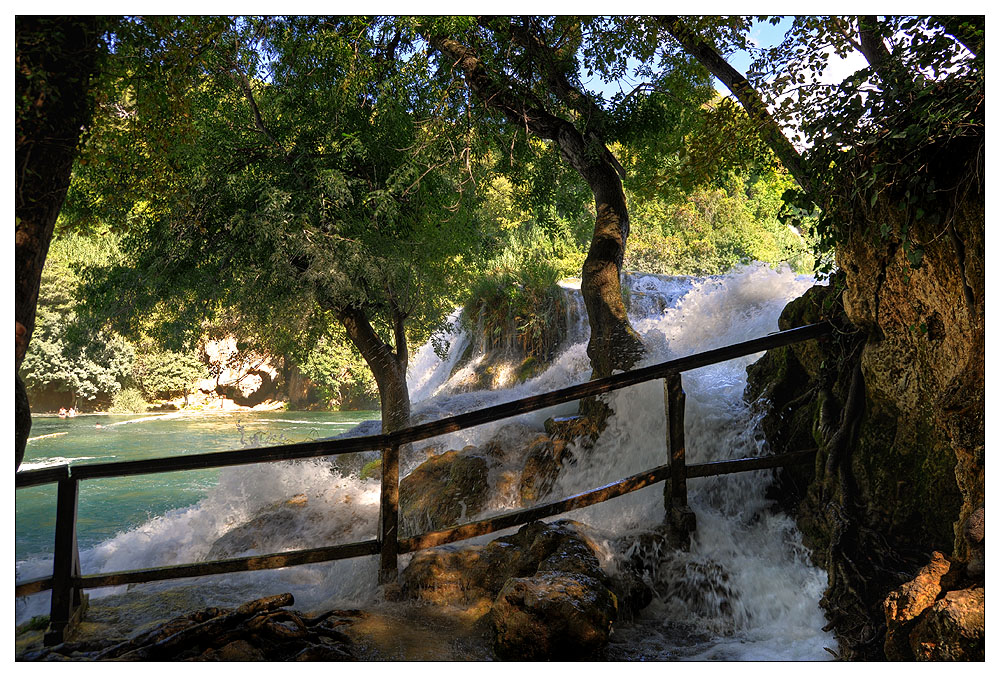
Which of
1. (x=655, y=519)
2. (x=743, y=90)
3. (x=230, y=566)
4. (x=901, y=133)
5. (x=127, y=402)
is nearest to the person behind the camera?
(x=901, y=133)

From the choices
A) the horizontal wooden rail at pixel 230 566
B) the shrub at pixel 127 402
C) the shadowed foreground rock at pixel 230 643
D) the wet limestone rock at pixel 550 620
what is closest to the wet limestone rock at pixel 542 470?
the horizontal wooden rail at pixel 230 566

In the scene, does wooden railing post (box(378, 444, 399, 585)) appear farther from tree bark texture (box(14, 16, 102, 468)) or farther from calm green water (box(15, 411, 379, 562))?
tree bark texture (box(14, 16, 102, 468))

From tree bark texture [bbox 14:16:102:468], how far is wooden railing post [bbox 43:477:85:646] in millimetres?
479

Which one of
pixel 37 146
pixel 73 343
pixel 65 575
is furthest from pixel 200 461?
→ pixel 73 343

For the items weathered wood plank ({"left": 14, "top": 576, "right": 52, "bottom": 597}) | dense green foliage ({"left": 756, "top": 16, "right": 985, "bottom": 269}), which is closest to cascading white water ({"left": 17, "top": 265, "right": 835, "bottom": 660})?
weathered wood plank ({"left": 14, "top": 576, "right": 52, "bottom": 597})

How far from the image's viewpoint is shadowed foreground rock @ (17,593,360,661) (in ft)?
8.30

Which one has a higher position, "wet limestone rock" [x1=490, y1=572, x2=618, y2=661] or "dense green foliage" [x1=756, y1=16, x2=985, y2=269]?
"dense green foliage" [x1=756, y1=16, x2=985, y2=269]

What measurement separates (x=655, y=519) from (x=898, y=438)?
3.87ft

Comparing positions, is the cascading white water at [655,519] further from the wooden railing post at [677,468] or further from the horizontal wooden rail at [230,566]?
the horizontal wooden rail at [230,566]

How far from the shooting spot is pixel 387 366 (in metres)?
6.62

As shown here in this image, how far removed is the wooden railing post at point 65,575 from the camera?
8.11 ft

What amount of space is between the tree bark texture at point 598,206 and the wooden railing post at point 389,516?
278cm

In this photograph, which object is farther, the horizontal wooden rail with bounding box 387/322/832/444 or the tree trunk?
the tree trunk

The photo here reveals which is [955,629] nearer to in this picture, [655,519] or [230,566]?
[655,519]
